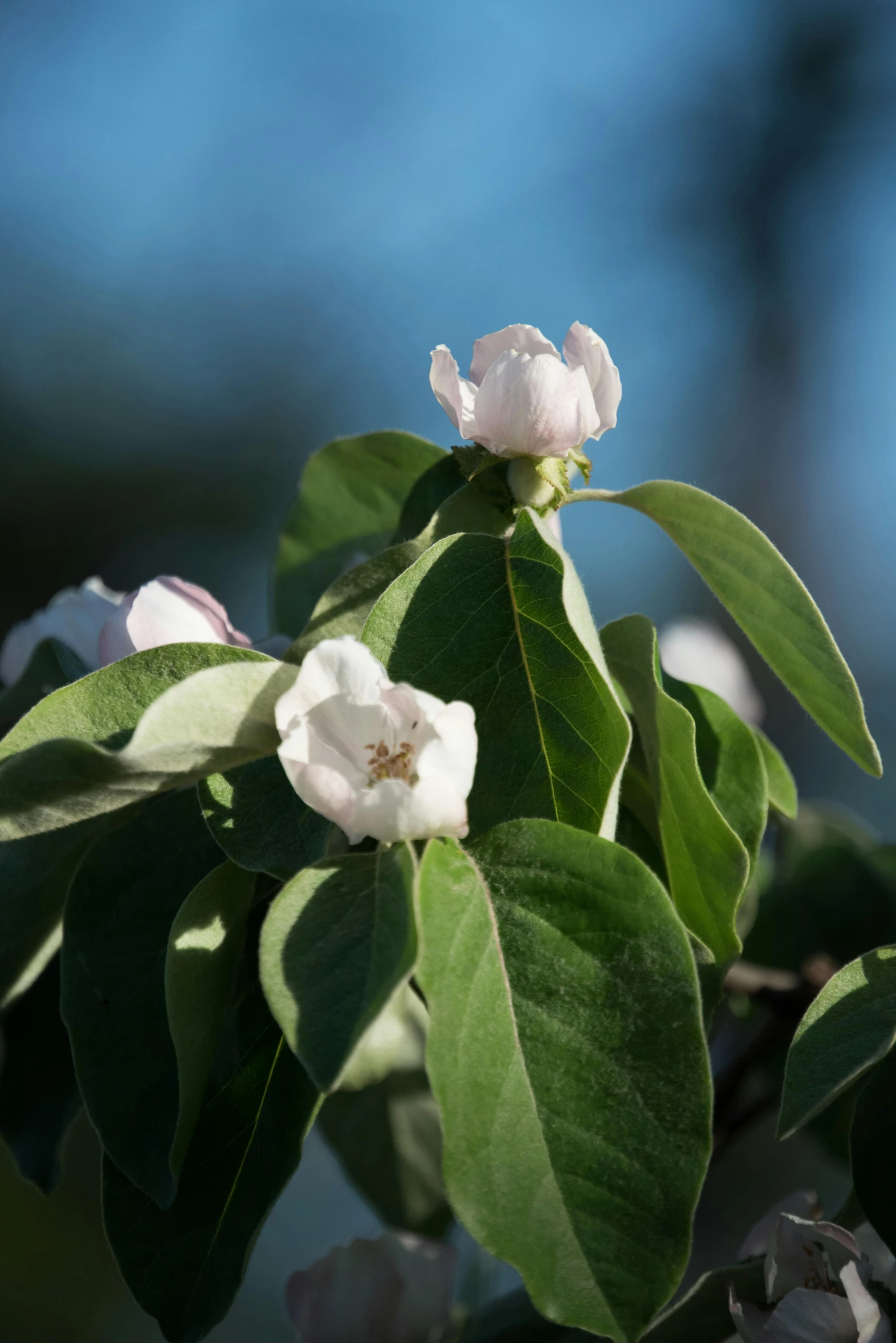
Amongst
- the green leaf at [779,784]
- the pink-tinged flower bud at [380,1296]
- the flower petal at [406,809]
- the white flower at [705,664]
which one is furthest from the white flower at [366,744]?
the white flower at [705,664]

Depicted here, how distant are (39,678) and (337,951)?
301mm

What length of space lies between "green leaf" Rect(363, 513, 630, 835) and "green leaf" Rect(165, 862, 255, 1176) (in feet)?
0.32

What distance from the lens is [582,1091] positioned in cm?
33

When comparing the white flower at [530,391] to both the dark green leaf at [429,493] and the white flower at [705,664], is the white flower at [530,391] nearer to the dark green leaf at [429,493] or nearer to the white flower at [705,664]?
the dark green leaf at [429,493]

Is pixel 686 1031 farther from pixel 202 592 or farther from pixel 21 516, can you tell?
pixel 21 516

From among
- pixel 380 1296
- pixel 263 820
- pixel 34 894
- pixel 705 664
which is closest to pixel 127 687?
pixel 263 820

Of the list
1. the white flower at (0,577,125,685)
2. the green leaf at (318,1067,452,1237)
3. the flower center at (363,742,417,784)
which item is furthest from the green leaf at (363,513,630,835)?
the green leaf at (318,1067,452,1237)

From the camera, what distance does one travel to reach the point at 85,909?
457 millimetres

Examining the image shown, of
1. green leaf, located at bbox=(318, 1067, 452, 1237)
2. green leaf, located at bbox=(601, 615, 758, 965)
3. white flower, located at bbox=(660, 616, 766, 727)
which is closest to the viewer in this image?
green leaf, located at bbox=(601, 615, 758, 965)

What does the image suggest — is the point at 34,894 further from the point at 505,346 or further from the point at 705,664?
the point at 705,664

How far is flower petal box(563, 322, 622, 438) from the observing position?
472 mm

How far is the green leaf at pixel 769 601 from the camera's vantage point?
416mm

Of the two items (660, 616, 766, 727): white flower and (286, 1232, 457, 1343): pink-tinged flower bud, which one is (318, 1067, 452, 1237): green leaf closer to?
(286, 1232, 457, 1343): pink-tinged flower bud

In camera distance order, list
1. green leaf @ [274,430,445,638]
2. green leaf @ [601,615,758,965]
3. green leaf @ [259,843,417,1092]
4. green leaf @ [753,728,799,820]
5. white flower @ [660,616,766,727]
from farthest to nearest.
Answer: white flower @ [660,616,766,727]
green leaf @ [274,430,445,638]
green leaf @ [753,728,799,820]
green leaf @ [601,615,758,965]
green leaf @ [259,843,417,1092]
